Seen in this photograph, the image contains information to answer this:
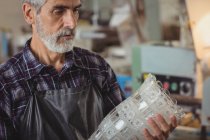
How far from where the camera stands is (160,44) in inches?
86.4

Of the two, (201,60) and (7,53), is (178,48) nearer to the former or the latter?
(201,60)

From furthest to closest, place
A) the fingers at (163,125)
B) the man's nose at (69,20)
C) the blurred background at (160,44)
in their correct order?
the blurred background at (160,44)
the man's nose at (69,20)
the fingers at (163,125)

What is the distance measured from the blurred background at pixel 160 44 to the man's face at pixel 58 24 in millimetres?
761

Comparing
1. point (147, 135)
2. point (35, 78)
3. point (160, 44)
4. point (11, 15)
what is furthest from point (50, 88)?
point (11, 15)

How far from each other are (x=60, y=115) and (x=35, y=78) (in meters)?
0.17

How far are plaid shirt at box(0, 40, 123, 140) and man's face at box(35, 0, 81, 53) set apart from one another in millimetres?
89

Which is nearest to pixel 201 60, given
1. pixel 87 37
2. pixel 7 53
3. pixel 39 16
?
pixel 39 16

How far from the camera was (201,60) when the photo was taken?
1822 millimetres

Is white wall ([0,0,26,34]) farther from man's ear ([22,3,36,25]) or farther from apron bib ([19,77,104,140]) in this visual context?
apron bib ([19,77,104,140])

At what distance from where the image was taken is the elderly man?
1.24 m

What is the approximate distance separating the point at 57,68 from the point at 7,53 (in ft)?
8.10

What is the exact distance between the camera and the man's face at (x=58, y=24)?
4.16 ft

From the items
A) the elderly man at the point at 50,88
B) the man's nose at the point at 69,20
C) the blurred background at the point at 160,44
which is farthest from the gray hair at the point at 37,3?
the blurred background at the point at 160,44

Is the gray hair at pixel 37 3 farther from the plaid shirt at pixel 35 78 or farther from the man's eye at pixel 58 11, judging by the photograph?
the plaid shirt at pixel 35 78
